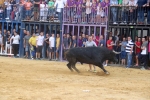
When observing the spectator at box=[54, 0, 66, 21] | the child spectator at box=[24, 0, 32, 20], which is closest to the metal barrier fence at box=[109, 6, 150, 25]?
the spectator at box=[54, 0, 66, 21]

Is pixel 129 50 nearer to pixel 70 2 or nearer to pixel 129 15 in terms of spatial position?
pixel 129 15

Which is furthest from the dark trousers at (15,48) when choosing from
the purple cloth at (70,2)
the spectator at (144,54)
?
the spectator at (144,54)

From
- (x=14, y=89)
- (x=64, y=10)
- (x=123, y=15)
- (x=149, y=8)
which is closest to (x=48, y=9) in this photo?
(x=64, y=10)

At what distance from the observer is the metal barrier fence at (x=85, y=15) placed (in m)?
23.4

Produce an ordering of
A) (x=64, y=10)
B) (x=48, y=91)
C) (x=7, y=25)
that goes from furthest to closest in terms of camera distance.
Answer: (x=7, y=25) → (x=64, y=10) → (x=48, y=91)

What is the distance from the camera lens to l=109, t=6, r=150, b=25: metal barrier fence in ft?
71.5

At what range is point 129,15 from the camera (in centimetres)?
2244

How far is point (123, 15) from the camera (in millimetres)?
22672

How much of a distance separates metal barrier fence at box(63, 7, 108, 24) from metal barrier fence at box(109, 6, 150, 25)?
17.3 inches

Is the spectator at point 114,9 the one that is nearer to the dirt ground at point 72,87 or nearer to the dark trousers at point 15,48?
the dirt ground at point 72,87

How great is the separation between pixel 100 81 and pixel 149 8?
7578 millimetres

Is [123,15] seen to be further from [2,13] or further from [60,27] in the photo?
[2,13]

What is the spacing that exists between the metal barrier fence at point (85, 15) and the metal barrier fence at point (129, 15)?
44 centimetres

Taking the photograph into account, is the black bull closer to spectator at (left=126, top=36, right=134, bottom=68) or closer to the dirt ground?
the dirt ground
